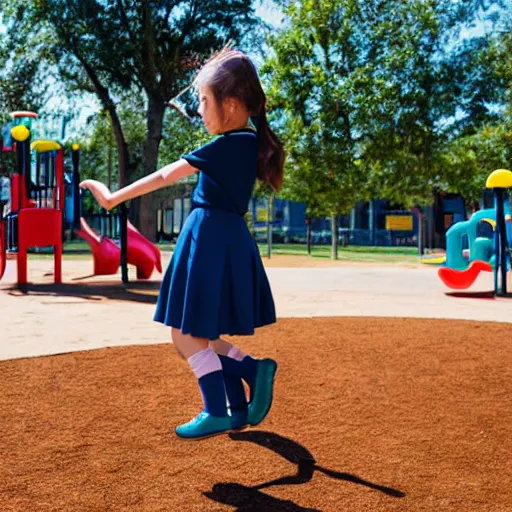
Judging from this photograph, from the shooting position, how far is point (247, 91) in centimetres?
295

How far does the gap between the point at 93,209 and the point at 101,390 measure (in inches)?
1309

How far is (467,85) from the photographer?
24469mm

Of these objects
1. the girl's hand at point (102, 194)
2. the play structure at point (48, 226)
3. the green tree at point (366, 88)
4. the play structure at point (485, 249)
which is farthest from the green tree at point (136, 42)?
the girl's hand at point (102, 194)

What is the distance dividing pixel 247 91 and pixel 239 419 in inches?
56.7

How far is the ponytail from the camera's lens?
120 inches

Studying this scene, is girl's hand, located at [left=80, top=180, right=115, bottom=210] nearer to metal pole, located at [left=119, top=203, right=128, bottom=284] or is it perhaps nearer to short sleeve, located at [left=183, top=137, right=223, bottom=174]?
short sleeve, located at [left=183, top=137, right=223, bottom=174]

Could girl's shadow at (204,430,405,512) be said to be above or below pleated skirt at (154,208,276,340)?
below

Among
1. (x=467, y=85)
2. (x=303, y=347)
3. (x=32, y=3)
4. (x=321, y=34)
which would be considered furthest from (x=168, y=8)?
(x=303, y=347)

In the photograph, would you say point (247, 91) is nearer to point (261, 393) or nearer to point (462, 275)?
point (261, 393)

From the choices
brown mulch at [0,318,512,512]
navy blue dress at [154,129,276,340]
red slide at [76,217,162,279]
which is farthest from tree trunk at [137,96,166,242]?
navy blue dress at [154,129,276,340]

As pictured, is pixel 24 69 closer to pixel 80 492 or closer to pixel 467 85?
pixel 467 85

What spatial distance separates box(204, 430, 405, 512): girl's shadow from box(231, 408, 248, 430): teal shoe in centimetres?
25

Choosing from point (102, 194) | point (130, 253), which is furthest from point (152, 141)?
point (102, 194)

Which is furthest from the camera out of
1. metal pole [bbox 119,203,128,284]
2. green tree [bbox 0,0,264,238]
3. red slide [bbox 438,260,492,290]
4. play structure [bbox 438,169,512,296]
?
green tree [bbox 0,0,264,238]
